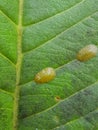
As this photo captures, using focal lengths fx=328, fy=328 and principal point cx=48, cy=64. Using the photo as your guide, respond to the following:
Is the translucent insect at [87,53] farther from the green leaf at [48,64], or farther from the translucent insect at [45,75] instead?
the translucent insect at [45,75]

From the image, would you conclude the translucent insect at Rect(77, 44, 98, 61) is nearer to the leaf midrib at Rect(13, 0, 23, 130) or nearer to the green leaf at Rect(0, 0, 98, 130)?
the green leaf at Rect(0, 0, 98, 130)

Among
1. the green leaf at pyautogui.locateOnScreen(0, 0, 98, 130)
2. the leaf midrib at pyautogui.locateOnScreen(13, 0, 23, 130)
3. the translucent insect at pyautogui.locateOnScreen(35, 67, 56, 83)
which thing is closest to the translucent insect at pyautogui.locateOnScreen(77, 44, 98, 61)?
the green leaf at pyautogui.locateOnScreen(0, 0, 98, 130)

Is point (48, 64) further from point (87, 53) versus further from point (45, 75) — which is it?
point (87, 53)

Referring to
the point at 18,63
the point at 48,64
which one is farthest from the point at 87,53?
the point at 18,63

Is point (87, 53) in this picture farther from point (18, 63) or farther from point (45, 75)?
point (18, 63)

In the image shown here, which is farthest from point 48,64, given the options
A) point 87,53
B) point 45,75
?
point 87,53

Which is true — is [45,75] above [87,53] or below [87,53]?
below

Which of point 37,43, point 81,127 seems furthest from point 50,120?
point 37,43

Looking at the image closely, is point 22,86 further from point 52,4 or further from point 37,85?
point 52,4
